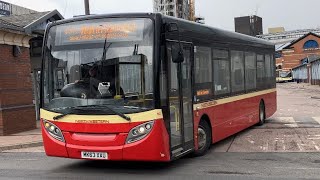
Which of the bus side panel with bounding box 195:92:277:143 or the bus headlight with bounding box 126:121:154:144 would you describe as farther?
the bus side panel with bounding box 195:92:277:143

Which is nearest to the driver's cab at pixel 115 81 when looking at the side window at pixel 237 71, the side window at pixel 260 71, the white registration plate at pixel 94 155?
the white registration plate at pixel 94 155

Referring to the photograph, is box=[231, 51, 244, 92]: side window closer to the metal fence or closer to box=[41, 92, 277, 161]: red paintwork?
box=[41, 92, 277, 161]: red paintwork

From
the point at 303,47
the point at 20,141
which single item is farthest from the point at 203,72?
the point at 303,47

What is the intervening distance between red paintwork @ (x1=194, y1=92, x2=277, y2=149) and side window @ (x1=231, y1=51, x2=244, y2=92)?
1.32ft

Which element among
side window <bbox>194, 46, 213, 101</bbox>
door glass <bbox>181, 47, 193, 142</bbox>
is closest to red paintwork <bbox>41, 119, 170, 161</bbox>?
door glass <bbox>181, 47, 193, 142</bbox>

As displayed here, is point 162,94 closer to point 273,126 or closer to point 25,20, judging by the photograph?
point 273,126

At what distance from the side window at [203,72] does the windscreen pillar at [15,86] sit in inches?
301

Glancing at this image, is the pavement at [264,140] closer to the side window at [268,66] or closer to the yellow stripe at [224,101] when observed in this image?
the yellow stripe at [224,101]

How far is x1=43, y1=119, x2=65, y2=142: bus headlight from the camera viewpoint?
8.62 metres

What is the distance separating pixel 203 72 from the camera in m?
10.3

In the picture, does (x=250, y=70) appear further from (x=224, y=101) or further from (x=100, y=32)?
(x=100, y=32)

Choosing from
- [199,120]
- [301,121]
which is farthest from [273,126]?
[199,120]

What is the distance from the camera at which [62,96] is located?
8.65m

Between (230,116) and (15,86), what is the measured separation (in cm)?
773
